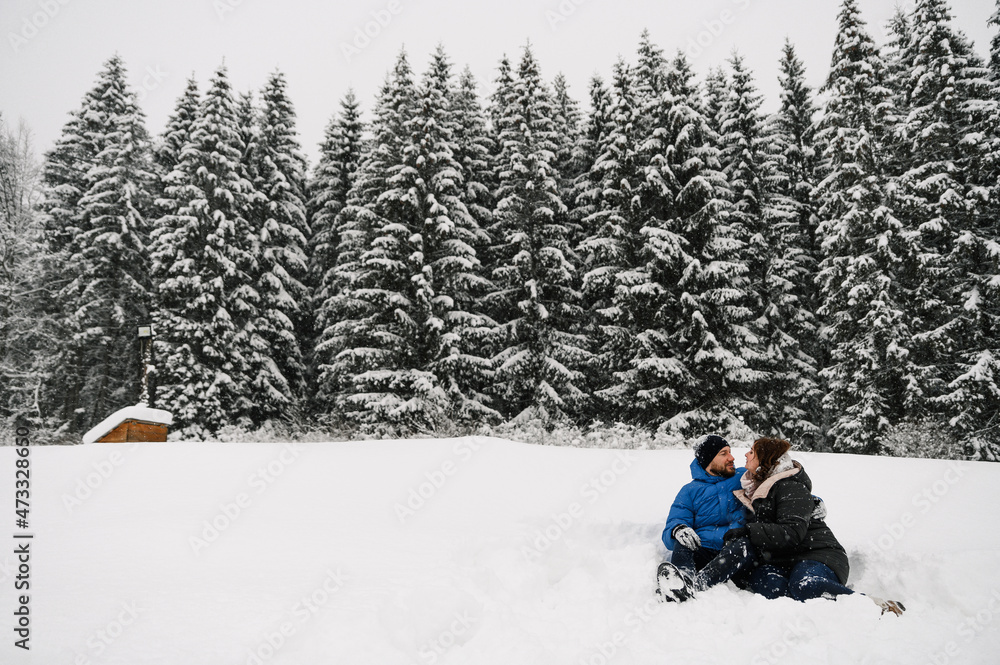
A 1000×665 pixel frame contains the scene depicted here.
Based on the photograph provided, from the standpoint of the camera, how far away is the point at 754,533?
4.25 meters

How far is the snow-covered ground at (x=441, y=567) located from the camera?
3.08 metres

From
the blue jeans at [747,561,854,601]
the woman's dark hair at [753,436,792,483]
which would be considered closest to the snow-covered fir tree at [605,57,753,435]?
the woman's dark hair at [753,436,792,483]

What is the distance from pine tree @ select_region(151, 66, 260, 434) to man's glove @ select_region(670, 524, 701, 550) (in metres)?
16.3

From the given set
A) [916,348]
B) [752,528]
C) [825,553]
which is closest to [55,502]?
[752,528]
